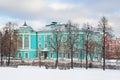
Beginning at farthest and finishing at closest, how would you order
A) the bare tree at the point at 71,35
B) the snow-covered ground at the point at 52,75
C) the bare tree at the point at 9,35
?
the bare tree at the point at 9,35 < the bare tree at the point at 71,35 < the snow-covered ground at the point at 52,75

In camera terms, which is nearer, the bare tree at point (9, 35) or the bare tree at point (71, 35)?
the bare tree at point (71, 35)

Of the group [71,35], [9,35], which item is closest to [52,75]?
[71,35]

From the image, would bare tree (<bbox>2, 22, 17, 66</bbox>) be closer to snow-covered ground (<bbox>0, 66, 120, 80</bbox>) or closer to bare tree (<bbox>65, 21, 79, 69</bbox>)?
bare tree (<bbox>65, 21, 79, 69</bbox>)

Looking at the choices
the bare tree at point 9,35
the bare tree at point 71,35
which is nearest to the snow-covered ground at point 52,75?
the bare tree at point 71,35

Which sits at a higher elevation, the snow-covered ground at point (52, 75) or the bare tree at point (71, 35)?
the bare tree at point (71, 35)

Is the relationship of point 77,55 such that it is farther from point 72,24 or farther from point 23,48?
point 72,24

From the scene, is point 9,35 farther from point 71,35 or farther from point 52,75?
point 52,75

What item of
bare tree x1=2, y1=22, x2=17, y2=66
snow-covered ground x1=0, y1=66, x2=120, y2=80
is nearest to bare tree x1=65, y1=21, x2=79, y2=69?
bare tree x1=2, y1=22, x2=17, y2=66

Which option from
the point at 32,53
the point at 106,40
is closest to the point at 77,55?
the point at 32,53

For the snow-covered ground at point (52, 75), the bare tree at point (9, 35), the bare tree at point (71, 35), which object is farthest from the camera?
the bare tree at point (9, 35)

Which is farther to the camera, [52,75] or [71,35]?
[71,35]

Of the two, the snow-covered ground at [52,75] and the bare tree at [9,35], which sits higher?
the bare tree at [9,35]

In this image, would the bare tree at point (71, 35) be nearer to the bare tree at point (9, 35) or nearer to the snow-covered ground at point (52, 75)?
the bare tree at point (9, 35)

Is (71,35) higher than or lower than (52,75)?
higher
